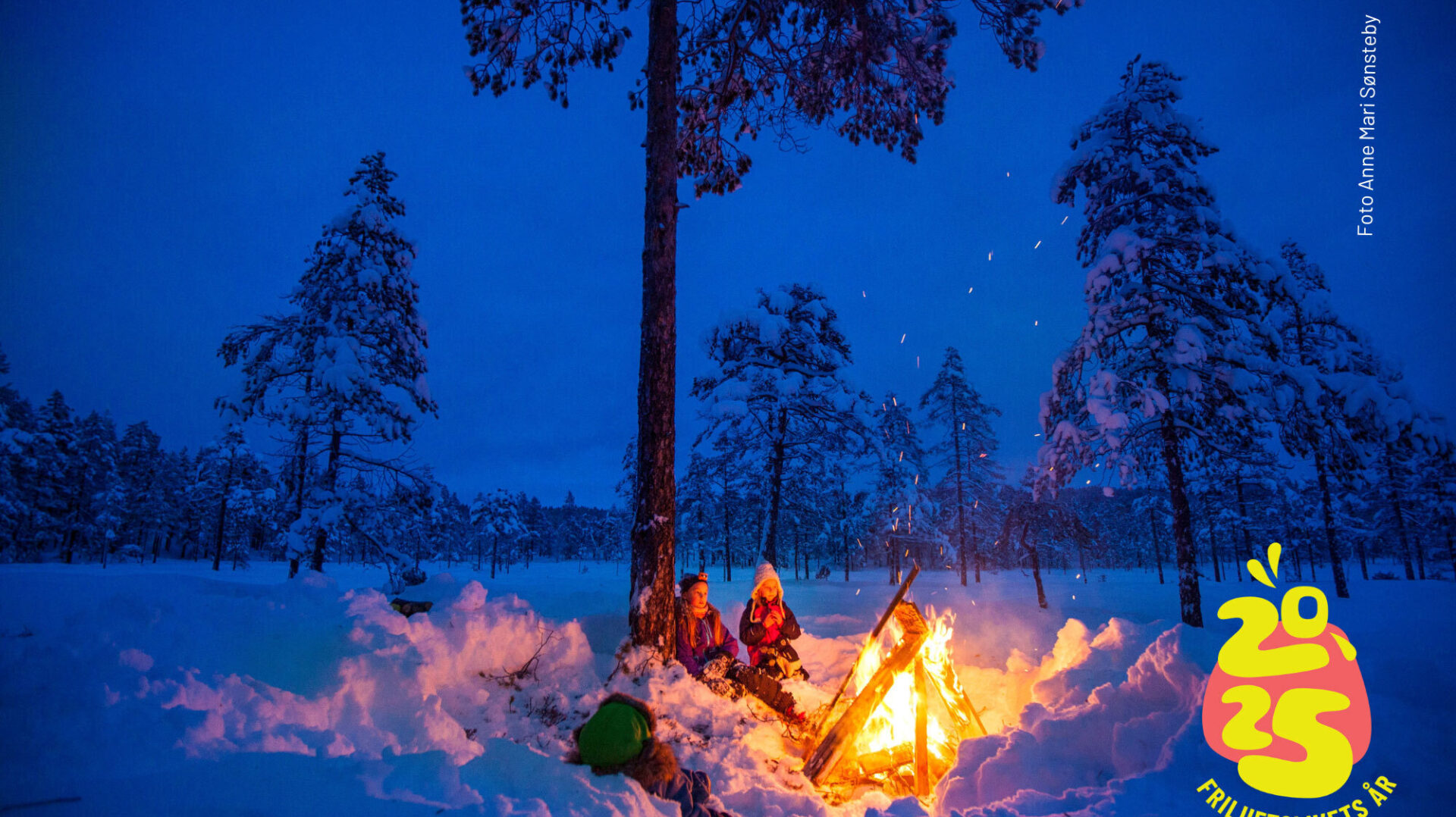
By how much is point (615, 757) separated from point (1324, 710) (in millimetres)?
4111

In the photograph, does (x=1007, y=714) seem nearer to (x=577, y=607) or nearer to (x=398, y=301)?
(x=577, y=607)

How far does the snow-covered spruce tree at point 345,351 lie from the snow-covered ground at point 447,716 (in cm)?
831

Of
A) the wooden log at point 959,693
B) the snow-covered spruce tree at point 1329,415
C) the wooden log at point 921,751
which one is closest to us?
the wooden log at point 921,751

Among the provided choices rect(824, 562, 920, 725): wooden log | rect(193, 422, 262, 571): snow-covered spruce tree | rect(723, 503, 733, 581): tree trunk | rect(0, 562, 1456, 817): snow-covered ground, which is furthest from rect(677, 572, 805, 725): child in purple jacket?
rect(193, 422, 262, 571): snow-covered spruce tree

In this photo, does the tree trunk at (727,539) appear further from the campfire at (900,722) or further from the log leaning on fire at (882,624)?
the campfire at (900,722)

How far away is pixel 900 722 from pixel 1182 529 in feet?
28.4

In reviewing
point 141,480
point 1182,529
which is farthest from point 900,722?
point 141,480

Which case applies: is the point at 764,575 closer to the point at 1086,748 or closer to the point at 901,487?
the point at 1086,748

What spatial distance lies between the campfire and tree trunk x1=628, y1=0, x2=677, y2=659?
1.86 meters

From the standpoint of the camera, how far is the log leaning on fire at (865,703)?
4.50 m

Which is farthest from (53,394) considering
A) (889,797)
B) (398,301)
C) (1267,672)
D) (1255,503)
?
(1255,503)

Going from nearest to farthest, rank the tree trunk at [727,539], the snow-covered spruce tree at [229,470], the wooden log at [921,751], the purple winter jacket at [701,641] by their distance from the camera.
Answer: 1. the wooden log at [921,751]
2. the purple winter jacket at [701,641]
3. the tree trunk at [727,539]
4. the snow-covered spruce tree at [229,470]

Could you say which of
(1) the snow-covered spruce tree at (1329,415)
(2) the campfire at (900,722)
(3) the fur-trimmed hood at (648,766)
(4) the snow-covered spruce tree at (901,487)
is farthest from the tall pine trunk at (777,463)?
(3) the fur-trimmed hood at (648,766)

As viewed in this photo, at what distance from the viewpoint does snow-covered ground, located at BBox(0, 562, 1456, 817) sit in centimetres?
250
